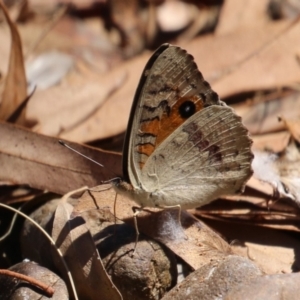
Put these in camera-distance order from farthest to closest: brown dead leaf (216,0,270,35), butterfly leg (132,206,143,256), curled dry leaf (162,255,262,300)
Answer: brown dead leaf (216,0,270,35), butterfly leg (132,206,143,256), curled dry leaf (162,255,262,300)

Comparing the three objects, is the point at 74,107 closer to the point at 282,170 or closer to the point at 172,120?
the point at 172,120

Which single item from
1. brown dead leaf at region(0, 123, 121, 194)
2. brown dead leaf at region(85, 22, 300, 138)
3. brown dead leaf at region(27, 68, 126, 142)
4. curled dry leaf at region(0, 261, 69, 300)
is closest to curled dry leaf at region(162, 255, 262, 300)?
curled dry leaf at region(0, 261, 69, 300)

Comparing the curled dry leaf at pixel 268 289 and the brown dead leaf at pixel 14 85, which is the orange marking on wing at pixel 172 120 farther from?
the brown dead leaf at pixel 14 85

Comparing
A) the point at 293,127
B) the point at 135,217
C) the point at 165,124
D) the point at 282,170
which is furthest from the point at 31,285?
the point at 293,127

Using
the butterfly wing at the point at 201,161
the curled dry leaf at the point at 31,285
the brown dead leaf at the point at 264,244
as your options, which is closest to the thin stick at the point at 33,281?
the curled dry leaf at the point at 31,285

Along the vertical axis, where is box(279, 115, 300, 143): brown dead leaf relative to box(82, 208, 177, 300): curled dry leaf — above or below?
above

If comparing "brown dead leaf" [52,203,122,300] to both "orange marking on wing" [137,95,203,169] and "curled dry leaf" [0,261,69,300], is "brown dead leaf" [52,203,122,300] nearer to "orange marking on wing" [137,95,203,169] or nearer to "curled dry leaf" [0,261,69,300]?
"curled dry leaf" [0,261,69,300]
